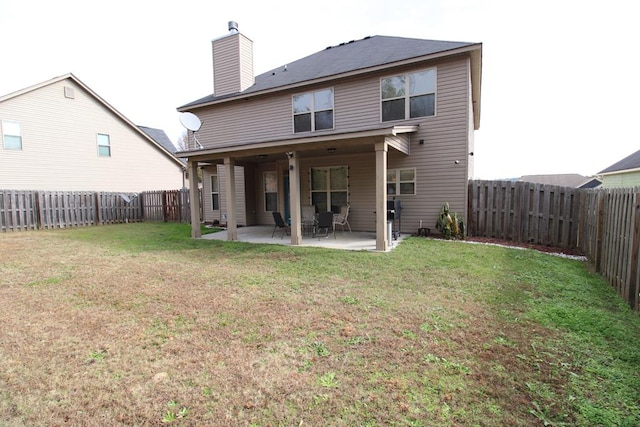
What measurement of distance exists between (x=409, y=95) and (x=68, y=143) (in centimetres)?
1633

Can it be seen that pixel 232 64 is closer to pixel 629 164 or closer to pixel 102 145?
pixel 102 145

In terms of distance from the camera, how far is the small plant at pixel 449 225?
8.88 m

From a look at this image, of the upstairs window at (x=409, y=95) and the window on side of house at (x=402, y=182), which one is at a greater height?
the upstairs window at (x=409, y=95)

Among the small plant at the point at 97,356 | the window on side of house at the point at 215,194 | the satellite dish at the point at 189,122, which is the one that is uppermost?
the satellite dish at the point at 189,122

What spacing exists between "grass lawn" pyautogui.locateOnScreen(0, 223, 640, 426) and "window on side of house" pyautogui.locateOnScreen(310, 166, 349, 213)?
5495 millimetres

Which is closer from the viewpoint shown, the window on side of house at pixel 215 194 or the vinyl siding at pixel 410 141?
the vinyl siding at pixel 410 141

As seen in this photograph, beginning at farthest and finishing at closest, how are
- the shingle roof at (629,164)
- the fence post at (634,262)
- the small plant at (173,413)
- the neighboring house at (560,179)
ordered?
the neighboring house at (560,179), the shingle roof at (629,164), the fence post at (634,262), the small plant at (173,413)

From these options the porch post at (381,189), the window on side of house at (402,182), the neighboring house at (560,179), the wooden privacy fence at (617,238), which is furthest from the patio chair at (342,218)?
the neighboring house at (560,179)

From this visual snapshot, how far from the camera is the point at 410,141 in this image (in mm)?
9656

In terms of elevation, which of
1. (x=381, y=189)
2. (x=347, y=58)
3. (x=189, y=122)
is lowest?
(x=381, y=189)

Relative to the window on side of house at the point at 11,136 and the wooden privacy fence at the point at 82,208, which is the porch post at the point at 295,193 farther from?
the window on side of house at the point at 11,136

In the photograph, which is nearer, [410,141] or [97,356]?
[97,356]

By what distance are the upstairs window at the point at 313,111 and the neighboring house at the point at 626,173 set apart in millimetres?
19772

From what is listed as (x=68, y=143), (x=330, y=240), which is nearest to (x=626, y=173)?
(x=330, y=240)
